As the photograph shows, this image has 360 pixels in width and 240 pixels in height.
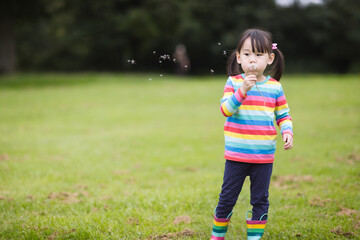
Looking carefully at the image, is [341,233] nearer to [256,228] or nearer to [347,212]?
[347,212]

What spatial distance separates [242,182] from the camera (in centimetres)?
323

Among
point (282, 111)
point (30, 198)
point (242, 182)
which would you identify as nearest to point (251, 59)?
point (282, 111)

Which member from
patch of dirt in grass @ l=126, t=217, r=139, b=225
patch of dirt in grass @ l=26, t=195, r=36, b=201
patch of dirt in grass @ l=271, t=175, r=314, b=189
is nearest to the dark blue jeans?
patch of dirt in grass @ l=126, t=217, r=139, b=225

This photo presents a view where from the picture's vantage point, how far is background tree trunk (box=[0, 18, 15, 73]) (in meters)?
25.4

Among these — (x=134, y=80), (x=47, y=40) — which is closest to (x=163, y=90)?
(x=134, y=80)

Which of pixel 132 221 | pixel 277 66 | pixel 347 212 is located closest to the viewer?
pixel 277 66

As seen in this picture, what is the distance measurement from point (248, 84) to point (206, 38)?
4070 cm

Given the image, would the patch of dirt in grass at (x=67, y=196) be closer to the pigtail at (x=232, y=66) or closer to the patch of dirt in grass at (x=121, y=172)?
the patch of dirt in grass at (x=121, y=172)

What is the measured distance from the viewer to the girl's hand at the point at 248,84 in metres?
2.91

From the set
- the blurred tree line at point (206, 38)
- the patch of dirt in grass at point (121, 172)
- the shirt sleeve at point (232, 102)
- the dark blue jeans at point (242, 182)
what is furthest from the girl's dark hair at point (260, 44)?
the blurred tree line at point (206, 38)

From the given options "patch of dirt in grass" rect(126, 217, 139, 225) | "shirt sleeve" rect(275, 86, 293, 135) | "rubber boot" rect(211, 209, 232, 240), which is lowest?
"patch of dirt in grass" rect(126, 217, 139, 225)

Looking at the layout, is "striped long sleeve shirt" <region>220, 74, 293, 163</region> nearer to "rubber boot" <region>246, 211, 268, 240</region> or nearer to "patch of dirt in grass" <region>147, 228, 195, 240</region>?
"rubber boot" <region>246, 211, 268, 240</region>

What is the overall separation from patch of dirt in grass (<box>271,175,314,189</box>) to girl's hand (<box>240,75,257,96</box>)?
111 inches

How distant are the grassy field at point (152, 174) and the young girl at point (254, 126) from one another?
0.67 m
